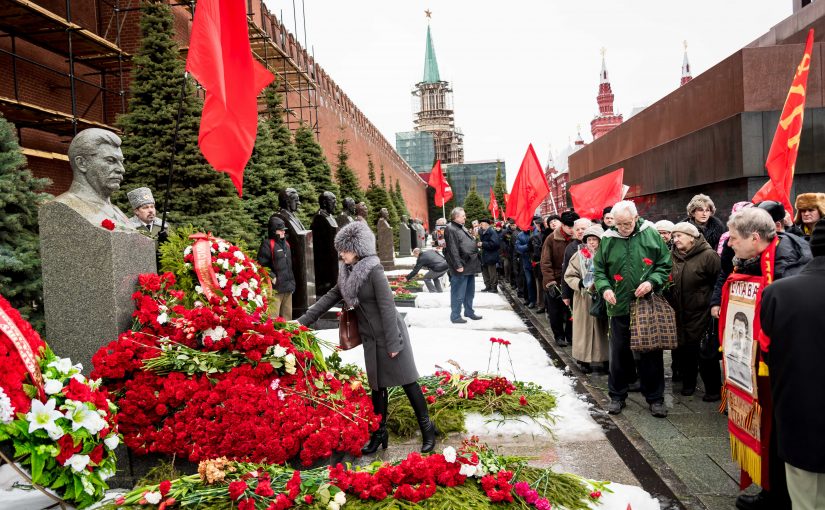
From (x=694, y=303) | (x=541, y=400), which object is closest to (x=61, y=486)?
(x=541, y=400)

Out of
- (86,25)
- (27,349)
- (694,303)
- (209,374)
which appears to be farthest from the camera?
(86,25)

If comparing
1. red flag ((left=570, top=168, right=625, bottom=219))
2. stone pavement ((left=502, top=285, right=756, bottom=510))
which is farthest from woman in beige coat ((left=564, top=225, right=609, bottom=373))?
red flag ((left=570, top=168, right=625, bottom=219))

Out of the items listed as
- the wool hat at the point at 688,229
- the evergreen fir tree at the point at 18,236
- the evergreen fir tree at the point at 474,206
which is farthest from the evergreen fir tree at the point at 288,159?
the evergreen fir tree at the point at 474,206

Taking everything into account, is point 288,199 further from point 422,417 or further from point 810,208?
point 810,208

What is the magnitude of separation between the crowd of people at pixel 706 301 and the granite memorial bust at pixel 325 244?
239 cm

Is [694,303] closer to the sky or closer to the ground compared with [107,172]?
closer to the ground

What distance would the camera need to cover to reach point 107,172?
4191mm

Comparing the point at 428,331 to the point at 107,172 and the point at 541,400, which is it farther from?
the point at 107,172

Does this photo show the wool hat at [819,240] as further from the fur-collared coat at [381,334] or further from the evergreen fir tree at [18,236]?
the evergreen fir tree at [18,236]

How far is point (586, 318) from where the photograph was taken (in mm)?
6469

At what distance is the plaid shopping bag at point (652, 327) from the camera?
485 centimetres

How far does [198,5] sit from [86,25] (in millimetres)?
11011

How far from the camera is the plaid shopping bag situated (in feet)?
15.9

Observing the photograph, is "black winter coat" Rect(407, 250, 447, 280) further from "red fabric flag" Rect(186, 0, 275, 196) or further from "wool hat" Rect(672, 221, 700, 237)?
"red fabric flag" Rect(186, 0, 275, 196)
